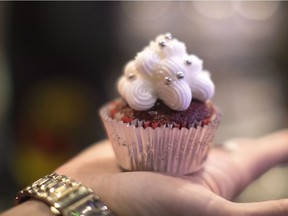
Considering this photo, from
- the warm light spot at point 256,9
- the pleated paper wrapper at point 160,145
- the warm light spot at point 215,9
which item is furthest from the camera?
the warm light spot at point 215,9

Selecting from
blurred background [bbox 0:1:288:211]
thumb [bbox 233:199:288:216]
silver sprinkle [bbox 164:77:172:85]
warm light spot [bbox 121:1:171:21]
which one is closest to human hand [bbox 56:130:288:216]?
thumb [bbox 233:199:288:216]

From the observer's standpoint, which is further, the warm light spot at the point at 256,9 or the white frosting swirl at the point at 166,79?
the warm light spot at the point at 256,9

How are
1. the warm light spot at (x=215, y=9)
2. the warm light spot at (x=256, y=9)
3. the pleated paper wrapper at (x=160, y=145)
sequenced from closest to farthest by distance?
the pleated paper wrapper at (x=160, y=145), the warm light spot at (x=256, y=9), the warm light spot at (x=215, y=9)

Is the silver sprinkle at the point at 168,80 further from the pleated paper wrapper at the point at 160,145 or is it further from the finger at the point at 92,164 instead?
the finger at the point at 92,164

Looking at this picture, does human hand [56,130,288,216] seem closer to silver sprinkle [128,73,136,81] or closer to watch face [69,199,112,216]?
watch face [69,199,112,216]

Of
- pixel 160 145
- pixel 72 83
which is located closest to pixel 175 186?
pixel 160 145

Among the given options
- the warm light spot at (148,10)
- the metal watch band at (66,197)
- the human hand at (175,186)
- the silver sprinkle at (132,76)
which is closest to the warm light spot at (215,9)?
the warm light spot at (148,10)

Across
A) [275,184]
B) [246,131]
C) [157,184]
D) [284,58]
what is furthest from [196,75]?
[284,58]

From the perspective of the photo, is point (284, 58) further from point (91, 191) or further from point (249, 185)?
point (91, 191)

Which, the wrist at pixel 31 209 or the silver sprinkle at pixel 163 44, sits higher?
the silver sprinkle at pixel 163 44
